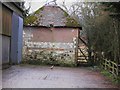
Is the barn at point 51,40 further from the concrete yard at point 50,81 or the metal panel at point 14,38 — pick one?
the concrete yard at point 50,81

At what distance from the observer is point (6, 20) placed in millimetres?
21547

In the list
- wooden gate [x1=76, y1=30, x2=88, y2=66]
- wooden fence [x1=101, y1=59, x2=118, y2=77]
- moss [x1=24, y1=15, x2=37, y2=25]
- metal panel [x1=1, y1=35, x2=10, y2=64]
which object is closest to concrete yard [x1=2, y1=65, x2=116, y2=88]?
wooden fence [x1=101, y1=59, x2=118, y2=77]

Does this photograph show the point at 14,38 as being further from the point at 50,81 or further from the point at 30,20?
the point at 50,81

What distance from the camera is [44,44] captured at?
28.7 m

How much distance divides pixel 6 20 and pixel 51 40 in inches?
300

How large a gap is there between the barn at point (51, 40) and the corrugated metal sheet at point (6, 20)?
590cm

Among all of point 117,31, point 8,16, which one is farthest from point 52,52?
point 117,31

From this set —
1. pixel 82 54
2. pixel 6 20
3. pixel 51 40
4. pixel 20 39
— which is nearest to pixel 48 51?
pixel 51 40

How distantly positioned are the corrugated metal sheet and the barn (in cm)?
590

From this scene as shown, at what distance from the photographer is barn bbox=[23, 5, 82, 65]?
1109 inches

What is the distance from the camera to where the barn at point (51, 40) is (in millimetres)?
28172

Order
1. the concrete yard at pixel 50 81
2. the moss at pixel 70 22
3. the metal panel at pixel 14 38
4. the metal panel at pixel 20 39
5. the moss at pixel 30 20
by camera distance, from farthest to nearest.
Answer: the moss at pixel 30 20
the moss at pixel 70 22
the metal panel at pixel 20 39
the metal panel at pixel 14 38
the concrete yard at pixel 50 81

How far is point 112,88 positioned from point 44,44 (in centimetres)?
1598

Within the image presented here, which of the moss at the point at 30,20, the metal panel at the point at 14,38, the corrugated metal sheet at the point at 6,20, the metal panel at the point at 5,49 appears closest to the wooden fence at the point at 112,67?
the metal panel at the point at 5,49
